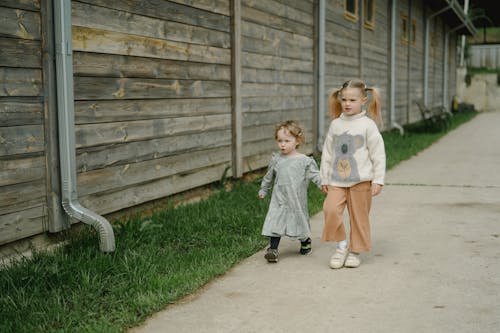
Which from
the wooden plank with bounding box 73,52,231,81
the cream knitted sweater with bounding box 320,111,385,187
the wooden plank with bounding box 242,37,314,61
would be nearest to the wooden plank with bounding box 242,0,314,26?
the wooden plank with bounding box 242,37,314,61

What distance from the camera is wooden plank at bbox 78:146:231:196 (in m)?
4.87

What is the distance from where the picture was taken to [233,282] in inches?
156

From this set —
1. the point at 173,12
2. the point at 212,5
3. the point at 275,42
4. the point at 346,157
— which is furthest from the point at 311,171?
the point at 275,42

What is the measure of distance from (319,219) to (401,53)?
466 inches

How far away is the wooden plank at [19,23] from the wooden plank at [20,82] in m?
0.21

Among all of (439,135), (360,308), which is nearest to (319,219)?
(360,308)

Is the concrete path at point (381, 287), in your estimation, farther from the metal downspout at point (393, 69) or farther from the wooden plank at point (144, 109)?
the metal downspout at point (393, 69)

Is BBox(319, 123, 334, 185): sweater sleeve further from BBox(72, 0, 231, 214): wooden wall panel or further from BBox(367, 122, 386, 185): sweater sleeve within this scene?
BBox(72, 0, 231, 214): wooden wall panel

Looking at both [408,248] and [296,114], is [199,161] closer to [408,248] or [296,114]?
[408,248]

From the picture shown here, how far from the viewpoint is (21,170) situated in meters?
4.17

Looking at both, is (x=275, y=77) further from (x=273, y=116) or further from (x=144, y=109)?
(x=144, y=109)

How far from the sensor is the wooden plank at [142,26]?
475cm

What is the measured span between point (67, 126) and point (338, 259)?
77.0 inches

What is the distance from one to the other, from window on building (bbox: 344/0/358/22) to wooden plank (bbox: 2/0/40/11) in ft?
26.8
